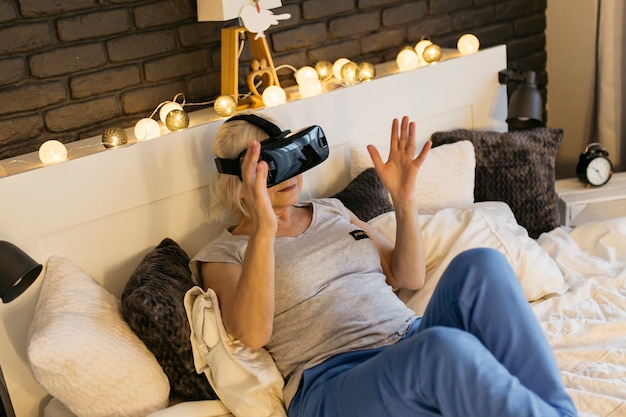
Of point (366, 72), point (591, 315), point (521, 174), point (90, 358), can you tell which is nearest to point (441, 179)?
point (521, 174)

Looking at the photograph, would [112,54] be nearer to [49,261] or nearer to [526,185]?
[49,261]

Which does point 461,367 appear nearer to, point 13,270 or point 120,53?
point 13,270

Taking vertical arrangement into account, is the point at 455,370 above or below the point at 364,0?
below

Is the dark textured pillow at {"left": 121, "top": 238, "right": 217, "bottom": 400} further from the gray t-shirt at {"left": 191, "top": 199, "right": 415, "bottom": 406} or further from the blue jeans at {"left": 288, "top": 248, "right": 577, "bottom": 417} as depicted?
the blue jeans at {"left": 288, "top": 248, "right": 577, "bottom": 417}

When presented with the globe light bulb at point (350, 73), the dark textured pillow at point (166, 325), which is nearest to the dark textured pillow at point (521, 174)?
the globe light bulb at point (350, 73)

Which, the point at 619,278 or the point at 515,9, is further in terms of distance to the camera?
the point at 515,9

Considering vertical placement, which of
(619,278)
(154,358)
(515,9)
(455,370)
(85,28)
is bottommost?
(619,278)

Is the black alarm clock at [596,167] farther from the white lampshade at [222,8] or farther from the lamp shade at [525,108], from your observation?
the white lampshade at [222,8]

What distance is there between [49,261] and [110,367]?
0.36 m

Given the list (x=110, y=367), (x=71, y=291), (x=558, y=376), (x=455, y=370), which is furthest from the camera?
(x=71, y=291)

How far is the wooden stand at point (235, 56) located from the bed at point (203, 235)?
0.10 meters

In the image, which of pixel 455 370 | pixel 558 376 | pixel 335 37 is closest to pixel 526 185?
pixel 335 37

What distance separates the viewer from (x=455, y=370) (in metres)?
1.31

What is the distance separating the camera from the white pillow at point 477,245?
6.62 ft
